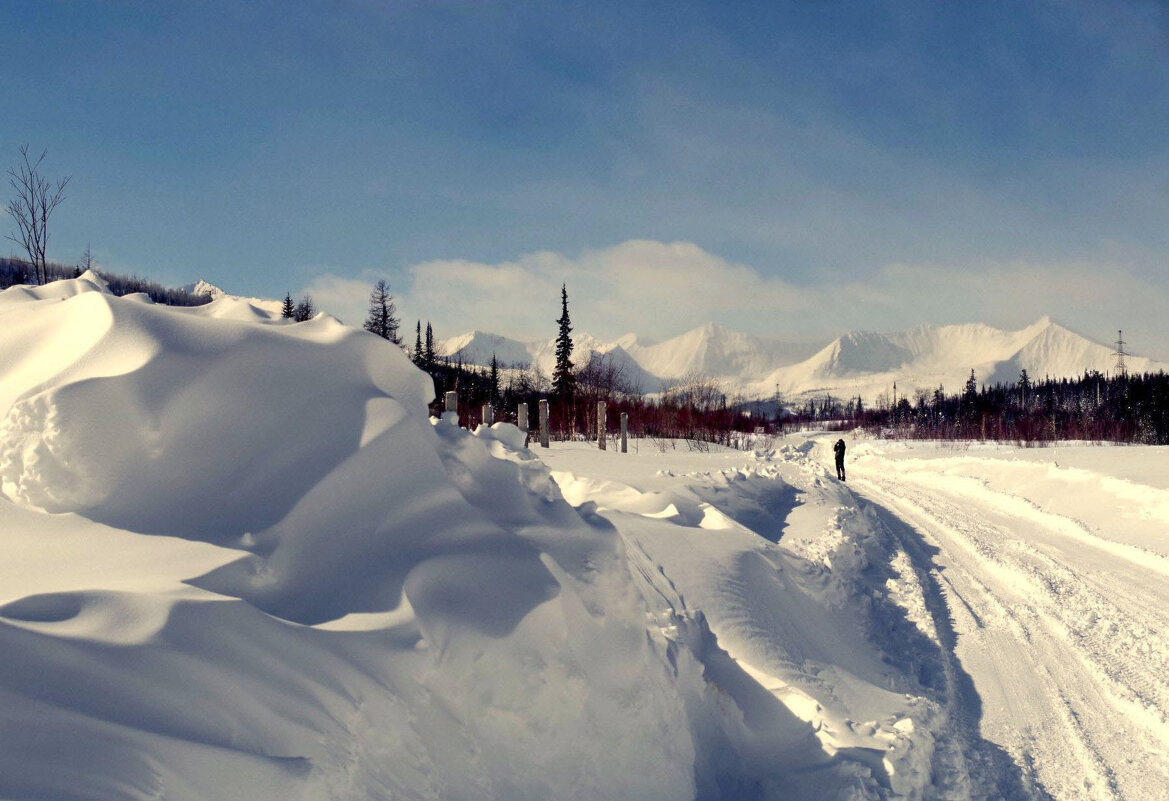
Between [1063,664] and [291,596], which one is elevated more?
[291,596]

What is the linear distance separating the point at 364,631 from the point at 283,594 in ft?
1.06

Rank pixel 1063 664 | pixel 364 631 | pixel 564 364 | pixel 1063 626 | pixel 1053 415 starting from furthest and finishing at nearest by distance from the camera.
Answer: pixel 1053 415 < pixel 564 364 < pixel 1063 626 < pixel 1063 664 < pixel 364 631

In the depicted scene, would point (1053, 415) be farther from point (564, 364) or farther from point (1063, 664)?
point (1063, 664)

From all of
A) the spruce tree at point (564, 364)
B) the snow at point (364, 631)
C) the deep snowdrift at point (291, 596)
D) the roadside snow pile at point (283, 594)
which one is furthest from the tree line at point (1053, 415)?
the roadside snow pile at point (283, 594)

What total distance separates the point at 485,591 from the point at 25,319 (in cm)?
248

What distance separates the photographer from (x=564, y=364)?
4150cm

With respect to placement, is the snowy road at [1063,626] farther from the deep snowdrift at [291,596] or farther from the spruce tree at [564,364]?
the spruce tree at [564,364]

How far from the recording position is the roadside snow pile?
1633 mm

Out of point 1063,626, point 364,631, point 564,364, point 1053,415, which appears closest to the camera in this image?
point 364,631

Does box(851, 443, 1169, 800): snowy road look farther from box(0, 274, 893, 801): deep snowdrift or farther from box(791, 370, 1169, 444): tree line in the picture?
box(791, 370, 1169, 444): tree line

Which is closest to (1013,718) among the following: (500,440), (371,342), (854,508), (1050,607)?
(1050,607)

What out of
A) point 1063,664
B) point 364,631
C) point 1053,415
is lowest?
point 1063,664

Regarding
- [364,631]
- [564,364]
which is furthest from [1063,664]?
[564,364]

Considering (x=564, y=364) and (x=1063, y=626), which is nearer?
(x=1063, y=626)
